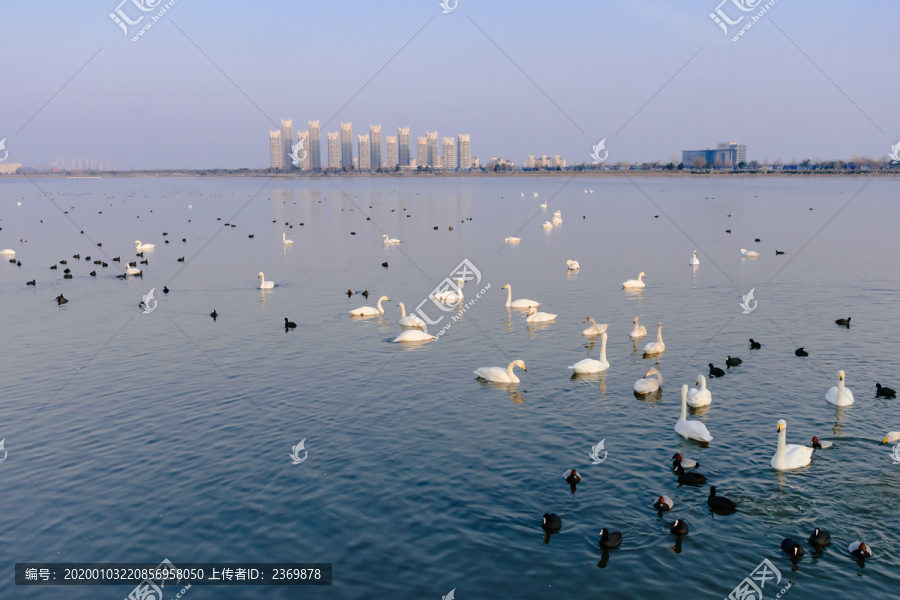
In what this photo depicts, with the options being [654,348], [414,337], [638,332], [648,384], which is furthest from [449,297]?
[648,384]

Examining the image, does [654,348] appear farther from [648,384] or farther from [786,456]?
[786,456]

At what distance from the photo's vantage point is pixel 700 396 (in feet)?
78.1

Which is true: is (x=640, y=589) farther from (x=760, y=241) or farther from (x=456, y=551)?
(x=760, y=241)

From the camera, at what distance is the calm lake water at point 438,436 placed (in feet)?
50.8

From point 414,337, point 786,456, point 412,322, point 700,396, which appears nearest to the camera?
point 786,456

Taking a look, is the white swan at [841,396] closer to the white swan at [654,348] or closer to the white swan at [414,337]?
the white swan at [654,348]

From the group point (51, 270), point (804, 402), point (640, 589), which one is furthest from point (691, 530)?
point (51, 270)

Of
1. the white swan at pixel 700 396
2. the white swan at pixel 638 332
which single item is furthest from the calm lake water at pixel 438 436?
the white swan at pixel 638 332

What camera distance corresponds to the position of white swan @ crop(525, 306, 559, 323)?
117 feet

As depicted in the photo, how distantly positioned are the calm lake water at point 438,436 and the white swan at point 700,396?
2.18ft

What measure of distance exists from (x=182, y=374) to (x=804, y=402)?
23.9 metres

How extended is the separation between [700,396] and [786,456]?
192 inches

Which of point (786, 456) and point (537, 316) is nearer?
point (786, 456)

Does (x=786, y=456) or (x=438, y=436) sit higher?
(x=786, y=456)
